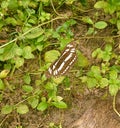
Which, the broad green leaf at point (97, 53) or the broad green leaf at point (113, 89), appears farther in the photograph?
the broad green leaf at point (97, 53)

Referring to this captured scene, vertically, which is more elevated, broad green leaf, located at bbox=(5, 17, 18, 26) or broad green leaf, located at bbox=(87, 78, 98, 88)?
broad green leaf, located at bbox=(5, 17, 18, 26)

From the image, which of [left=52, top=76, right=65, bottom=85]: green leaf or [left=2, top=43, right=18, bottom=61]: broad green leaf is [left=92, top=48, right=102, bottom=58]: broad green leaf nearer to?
[left=52, top=76, right=65, bottom=85]: green leaf

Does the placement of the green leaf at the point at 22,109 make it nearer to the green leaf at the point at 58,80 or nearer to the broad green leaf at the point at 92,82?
the green leaf at the point at 58,80


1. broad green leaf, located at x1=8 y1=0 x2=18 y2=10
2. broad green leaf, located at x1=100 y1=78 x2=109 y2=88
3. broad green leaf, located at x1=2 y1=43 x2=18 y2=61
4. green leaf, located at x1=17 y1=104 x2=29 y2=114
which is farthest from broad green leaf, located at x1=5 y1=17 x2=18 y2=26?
broad green leaf, located at x1=100 y1=78 x2=109 y2=88

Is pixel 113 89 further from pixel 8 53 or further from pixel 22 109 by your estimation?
pixel 8 53

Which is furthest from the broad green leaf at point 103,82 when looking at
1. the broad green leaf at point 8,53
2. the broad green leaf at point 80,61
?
the broad green leaf at point 8,53

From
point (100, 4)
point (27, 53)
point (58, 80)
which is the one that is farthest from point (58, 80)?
point (100, 4)

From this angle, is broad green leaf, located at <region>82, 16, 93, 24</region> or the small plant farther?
broad green leaf, located at <region>82, 16, 93, 24</region>
